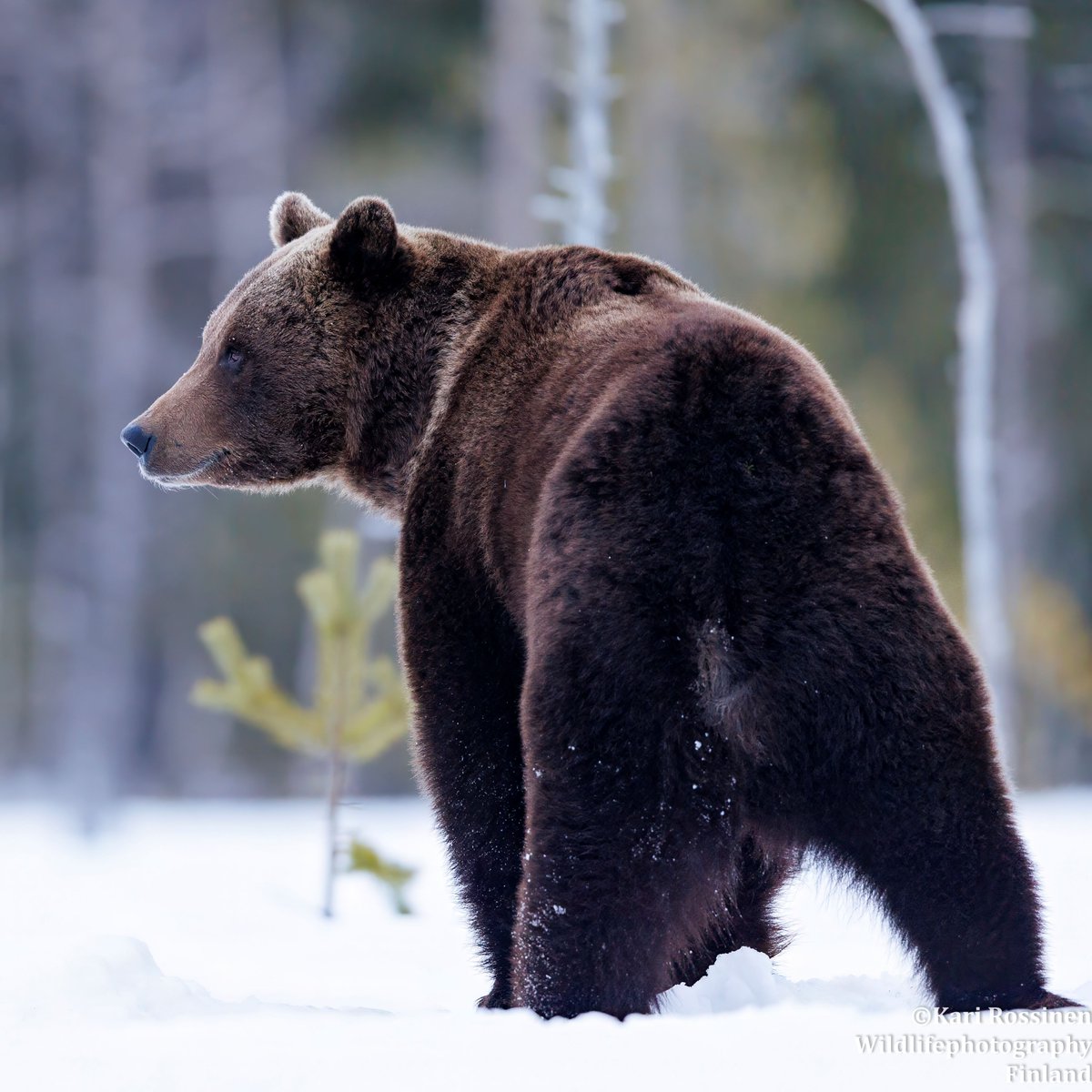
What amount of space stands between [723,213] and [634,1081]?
1879 centimetres

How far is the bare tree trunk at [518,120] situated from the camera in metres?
15.0

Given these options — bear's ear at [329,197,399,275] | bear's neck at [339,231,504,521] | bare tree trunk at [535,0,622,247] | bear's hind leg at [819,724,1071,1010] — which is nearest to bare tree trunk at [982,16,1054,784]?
bare tree trunk at [535,0,622,247]

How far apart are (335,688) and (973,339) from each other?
8.27 m

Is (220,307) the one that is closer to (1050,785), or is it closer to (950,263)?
(1050,785)

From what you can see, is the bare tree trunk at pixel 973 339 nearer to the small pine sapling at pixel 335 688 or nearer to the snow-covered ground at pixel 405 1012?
the snow-covered ground at pixel 405 1012

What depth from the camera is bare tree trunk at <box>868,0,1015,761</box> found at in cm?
1282

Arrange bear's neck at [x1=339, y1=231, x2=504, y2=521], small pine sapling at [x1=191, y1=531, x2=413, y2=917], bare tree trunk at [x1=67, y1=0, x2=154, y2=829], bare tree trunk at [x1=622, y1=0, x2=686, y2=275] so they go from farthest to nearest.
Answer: bare tree trunk at [x1=622, y1=0, x2=686, y2=275] → bare tree trunk at [x1=67, y1=0, x2=154, y2=829] → small pine sapling at [x1=191, y1=531, x2=413, y2=917] → bear's neck at [x1=339, y1=231, x2=504, y2=521]

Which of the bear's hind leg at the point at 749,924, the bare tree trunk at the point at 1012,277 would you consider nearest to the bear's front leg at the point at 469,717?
the bear's hind leg at the point at 749,924

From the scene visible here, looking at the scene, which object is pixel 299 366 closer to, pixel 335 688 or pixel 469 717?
pixel 469 717

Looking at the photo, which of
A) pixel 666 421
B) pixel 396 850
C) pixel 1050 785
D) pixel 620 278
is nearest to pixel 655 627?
pixel 666 421

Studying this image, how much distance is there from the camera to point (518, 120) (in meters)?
15.9

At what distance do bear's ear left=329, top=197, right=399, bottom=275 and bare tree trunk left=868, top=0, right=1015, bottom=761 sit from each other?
929cm

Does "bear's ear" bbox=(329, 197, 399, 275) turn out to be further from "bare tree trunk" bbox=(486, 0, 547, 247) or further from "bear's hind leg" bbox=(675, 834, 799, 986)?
"bare tree trunk" bbox=(486, 0, 547, 247)

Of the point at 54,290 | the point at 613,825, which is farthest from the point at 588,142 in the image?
the point at 54,290
